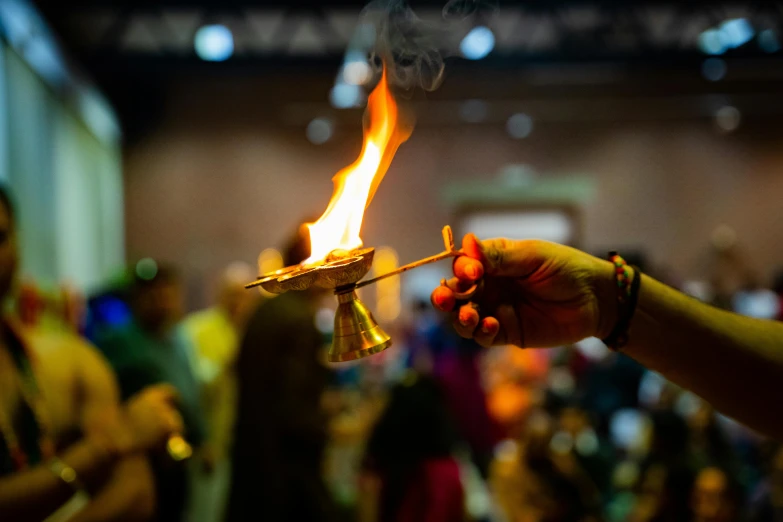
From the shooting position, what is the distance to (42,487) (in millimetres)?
1412

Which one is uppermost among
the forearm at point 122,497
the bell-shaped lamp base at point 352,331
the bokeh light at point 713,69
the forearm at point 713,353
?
the bokeh light at point 713,69

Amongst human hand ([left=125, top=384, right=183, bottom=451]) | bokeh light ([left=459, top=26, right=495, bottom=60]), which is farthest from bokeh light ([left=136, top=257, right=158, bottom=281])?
bokeh light ([left=459, top=26, right=495, bottom=60])

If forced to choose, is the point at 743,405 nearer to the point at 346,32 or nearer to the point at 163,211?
the point at 346,32

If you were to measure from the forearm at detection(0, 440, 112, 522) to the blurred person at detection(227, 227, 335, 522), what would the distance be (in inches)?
57.0

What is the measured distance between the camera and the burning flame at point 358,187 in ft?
4.02

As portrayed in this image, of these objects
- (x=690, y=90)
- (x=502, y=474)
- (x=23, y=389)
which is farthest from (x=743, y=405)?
(x=690, y=90)

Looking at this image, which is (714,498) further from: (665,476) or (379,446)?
(379,446)

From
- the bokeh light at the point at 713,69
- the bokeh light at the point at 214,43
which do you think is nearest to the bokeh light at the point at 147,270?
the bokeh light at the point at 214,43

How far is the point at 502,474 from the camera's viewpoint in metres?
3.87

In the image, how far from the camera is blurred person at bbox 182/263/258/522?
4.36m

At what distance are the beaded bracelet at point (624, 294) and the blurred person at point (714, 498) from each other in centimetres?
187

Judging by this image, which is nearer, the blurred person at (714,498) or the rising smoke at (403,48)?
the rising smoke at (403,48)

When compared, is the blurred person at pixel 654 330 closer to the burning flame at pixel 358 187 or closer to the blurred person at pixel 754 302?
the burning flame at pixel 358 187

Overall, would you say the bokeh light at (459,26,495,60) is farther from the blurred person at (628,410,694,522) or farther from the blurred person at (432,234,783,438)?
the blurred person at (432,234,783,438)
